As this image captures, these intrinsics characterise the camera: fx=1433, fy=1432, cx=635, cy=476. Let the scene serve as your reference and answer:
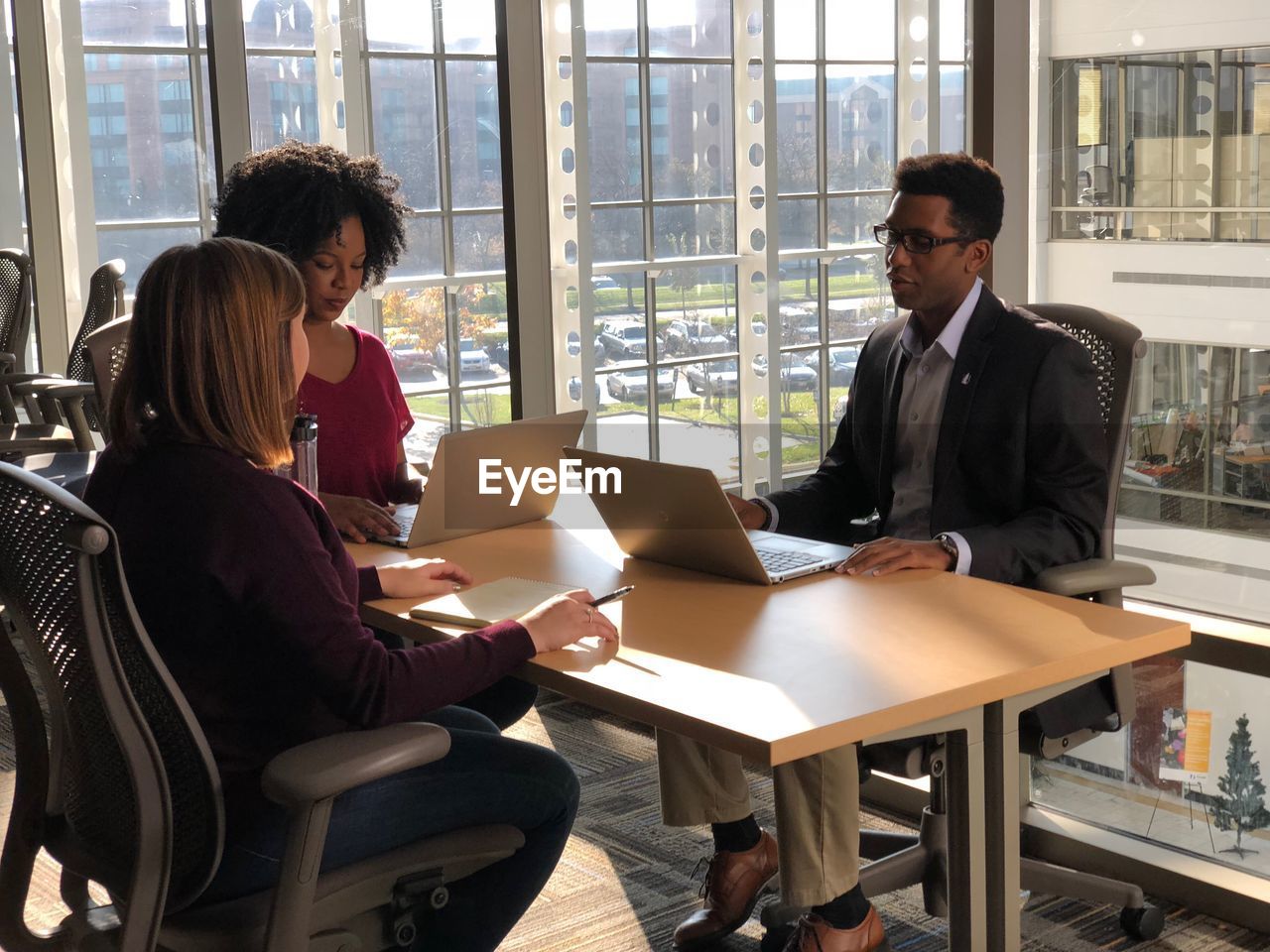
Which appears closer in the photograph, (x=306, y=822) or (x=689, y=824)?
(x=306, y=822)

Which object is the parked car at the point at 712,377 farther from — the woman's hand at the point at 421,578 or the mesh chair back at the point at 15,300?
the mesh chair back at the point at 15,300

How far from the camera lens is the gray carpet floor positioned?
2.68 metres

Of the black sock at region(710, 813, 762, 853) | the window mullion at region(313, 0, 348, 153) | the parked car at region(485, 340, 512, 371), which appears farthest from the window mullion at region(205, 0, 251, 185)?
the black sock at region(710, 813, 762, 853)

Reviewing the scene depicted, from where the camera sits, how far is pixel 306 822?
5.13ft

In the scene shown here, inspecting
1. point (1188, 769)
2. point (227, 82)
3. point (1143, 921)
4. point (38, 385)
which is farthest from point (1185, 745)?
point (38, 385)

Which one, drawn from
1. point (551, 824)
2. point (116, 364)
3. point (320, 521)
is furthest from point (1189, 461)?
point (116, 364)

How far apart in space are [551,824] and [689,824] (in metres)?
0.81

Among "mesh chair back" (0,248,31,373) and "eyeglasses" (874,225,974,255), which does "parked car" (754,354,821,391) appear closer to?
"eyeglasses" (874,225,974,255)

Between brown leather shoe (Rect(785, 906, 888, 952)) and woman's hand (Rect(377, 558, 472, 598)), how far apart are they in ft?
2.66

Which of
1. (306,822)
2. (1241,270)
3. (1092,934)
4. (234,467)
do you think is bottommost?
(1092,934)

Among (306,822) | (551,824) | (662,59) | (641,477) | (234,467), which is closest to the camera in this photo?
(306,822)

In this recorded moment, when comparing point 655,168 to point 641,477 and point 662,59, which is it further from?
point 641,477

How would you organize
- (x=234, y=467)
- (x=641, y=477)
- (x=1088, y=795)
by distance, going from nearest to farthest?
(x=234, y=467)
(x=641, y=477)
(x=1088, y=795)

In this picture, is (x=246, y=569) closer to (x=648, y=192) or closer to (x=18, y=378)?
(x=648, y=192)
